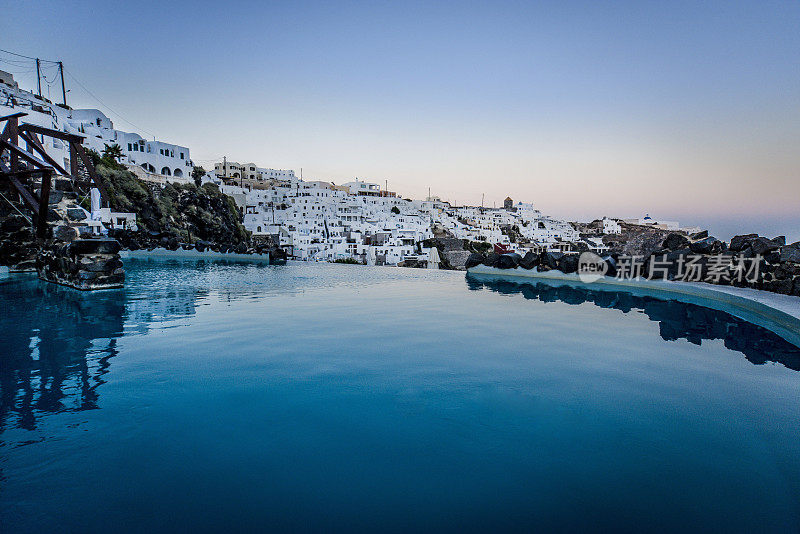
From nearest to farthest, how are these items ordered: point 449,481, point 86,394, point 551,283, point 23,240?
point 449,481 < point 86,394 < point 23,240 < point 551,283

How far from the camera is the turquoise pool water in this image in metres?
2.15

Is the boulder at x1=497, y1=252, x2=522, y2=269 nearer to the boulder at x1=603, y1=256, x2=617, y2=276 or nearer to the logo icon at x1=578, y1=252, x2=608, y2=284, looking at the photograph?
the logo icon at x1=578, y1=252, x2=608, y2=284

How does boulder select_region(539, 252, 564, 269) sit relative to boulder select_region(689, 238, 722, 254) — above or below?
below

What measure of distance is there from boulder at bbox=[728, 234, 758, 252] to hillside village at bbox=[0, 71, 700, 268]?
66.3ft

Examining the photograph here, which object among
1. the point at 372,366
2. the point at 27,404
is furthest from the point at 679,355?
the point at 27,404

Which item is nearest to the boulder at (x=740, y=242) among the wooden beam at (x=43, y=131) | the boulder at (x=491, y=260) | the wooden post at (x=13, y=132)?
the boulder at (x=491, y=260)

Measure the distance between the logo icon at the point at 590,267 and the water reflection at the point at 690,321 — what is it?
1.94 metres

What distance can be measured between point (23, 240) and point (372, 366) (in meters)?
15.1

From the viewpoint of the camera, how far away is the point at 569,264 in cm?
1623

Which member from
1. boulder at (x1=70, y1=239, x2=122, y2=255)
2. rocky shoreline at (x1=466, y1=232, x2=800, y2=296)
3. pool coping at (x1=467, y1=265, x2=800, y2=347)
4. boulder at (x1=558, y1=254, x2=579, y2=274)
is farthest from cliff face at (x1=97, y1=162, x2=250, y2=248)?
rocky shoreline at (x1=466, y1=232, x2=800, y2=296)

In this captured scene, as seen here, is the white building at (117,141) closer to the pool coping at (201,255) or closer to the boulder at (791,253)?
the pool coping at (201,255)

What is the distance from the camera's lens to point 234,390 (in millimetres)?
3854

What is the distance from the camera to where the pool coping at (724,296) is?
723cm

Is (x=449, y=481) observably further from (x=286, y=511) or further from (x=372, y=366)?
(x=372, y=366)
